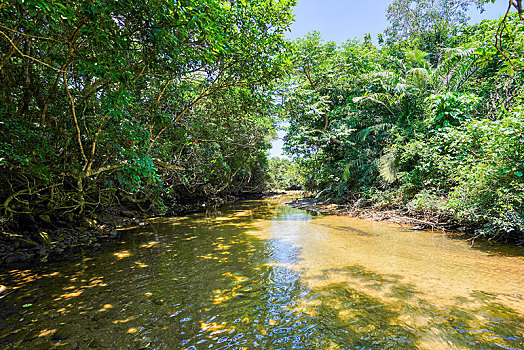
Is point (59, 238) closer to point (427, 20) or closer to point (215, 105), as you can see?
point (215, 105)

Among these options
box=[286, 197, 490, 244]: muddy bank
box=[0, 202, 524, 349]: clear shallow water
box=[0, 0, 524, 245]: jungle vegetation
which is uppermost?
box=[0, 0, 524, 245]: jungle vegetation

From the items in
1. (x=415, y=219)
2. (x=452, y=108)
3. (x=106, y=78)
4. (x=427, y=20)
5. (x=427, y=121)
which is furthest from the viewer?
(x=427, y=20)

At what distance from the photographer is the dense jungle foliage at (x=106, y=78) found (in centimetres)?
357

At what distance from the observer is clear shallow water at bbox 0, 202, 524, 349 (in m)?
2.45

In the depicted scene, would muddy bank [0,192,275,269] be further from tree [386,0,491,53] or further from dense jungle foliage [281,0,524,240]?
tree [386,0,491,53]

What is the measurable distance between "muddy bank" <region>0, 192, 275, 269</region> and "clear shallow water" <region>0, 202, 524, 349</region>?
3.15 ft

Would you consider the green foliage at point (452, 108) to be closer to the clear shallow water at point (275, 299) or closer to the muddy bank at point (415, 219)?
the muddy bank at point (415, 219)

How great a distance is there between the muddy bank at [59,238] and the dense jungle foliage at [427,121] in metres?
8.51

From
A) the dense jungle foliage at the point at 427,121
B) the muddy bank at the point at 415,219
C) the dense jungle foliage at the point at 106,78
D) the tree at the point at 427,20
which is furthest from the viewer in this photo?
the tree at the point at 427,20

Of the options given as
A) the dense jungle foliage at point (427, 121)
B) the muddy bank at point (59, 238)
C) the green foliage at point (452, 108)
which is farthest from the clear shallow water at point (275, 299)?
the green foliage at point (452, 108)

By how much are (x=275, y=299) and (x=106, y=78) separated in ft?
15.4

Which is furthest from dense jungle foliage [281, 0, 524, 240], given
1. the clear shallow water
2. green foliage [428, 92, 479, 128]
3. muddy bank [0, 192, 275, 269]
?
muddy bank [0, 192, 275, 269]

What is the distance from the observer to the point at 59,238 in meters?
6.59

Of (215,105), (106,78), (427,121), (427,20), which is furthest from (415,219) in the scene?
(427,20)
